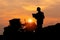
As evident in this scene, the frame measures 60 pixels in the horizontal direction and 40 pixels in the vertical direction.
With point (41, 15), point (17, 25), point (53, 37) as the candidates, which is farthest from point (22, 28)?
point (53, 37)

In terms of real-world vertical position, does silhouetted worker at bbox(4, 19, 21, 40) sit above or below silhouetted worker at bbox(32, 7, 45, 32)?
below

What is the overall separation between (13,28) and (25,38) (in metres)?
1.41

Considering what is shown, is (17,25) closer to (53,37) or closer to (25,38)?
(25,38)

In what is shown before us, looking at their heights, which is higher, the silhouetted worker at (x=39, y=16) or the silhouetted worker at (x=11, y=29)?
the silhouetted worker at (x=39, y=16)

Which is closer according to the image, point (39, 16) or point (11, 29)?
point (11, 29)

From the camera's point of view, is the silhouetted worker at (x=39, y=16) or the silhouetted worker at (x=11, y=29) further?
the silhouetted worker at (x=39, y=16)

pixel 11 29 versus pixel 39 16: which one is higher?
pixel 39 16

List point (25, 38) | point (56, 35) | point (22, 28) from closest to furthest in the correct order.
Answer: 1. point (56, 35)
2. point (25, 38)
3. point (22, 28)

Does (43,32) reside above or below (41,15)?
below

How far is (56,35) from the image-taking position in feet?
61.7

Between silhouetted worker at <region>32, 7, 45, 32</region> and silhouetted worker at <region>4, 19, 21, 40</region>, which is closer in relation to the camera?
silhouetted worker at <region>4, 19, 21, 40</region>

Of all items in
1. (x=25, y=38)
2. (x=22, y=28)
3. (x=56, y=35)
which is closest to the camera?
(x=56, y=35)

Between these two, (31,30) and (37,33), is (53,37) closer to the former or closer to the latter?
(37,33)

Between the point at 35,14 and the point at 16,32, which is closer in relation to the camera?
the point at 16,32
